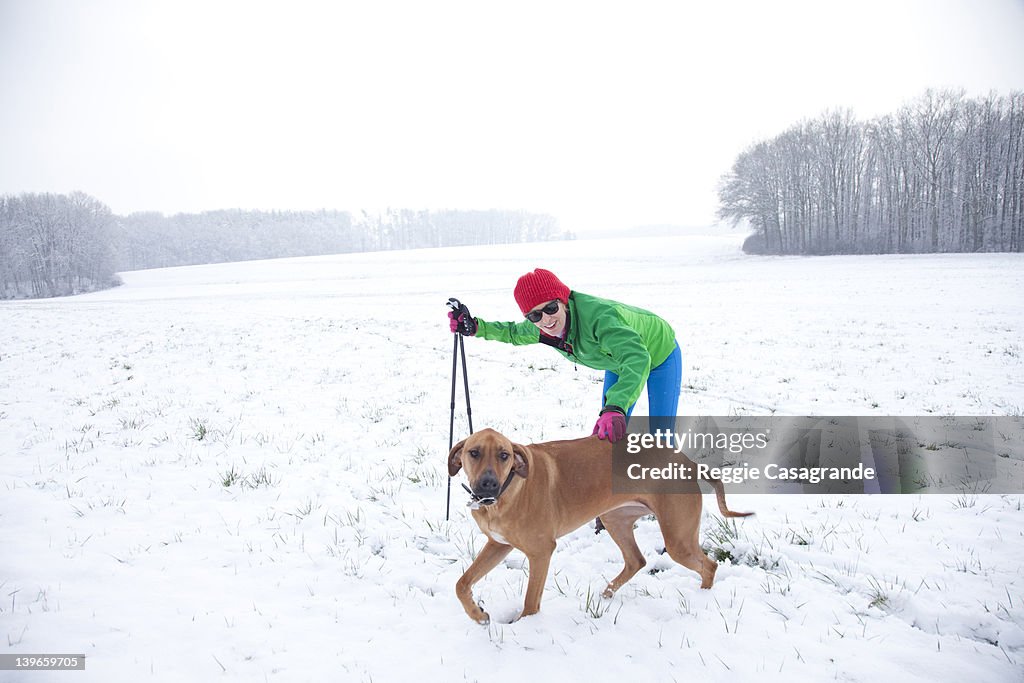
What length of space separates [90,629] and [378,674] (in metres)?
1.87

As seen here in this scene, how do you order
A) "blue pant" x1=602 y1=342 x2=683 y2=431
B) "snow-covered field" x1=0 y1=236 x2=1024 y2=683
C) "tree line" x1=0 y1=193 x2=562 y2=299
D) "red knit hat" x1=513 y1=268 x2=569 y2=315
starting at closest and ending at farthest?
"snow-covered field" x1=0 y1=236 x2=1024 y2=683, "red knit hat" x1=513 y1=268 x2=569 y2=315, "blue pant" x1=602 y1=342 x2=683 y2=431, "tree line" x1=0 y1=193 x2=562 y2=299

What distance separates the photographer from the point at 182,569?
346cm

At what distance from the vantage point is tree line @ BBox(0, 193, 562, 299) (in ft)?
178

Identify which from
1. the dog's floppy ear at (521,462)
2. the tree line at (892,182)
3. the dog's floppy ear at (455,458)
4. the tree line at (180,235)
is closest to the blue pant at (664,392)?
the dog's floppy ear at (521,462)

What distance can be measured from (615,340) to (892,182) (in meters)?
56.5

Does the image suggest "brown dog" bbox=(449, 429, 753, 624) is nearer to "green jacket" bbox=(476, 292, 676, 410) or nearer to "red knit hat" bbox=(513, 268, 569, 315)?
"green jacket" bbox=(476, 292, 676, 410)

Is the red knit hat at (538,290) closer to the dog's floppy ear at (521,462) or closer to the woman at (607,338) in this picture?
the woman at (607,338)

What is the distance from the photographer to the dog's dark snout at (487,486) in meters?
2.67

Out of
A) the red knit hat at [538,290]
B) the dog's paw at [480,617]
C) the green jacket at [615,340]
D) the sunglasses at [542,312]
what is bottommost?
the dog's paw at [480,617]

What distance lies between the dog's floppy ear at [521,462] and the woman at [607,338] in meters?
0.51

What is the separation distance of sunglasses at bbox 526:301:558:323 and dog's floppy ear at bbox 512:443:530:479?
3.72 feet

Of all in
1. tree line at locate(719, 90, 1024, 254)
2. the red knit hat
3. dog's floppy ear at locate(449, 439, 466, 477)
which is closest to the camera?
dog's floppy ear at locate(449, 439, 466, 477)

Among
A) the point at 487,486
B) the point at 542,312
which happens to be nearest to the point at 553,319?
the point at 542,312

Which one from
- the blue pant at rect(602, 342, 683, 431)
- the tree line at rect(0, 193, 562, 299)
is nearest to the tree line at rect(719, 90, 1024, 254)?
the blue pant at rect(602, 342, 683, 431)
